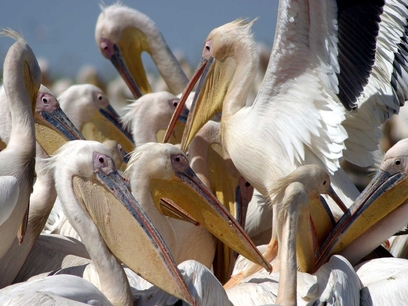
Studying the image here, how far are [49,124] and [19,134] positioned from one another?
63 cm

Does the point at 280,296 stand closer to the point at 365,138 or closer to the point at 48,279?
the point at 48,279

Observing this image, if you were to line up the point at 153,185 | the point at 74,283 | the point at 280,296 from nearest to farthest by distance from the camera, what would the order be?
the point at 74,283
the point at 280,296
the point at 153,185

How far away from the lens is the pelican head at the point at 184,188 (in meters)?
3.92

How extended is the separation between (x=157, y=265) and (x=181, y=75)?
3.24 meters

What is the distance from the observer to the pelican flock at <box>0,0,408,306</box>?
344 centimetres

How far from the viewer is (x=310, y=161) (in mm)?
4438

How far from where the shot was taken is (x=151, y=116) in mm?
5387

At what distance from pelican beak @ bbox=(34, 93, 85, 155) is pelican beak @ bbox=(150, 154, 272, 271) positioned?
70cm

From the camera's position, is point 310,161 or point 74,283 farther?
point 310,161

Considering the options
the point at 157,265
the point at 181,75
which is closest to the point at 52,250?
the point at 157,265

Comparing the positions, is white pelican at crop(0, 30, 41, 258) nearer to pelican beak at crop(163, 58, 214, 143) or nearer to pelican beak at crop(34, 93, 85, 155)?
pelican beak at crop(34, 93, 85, 155)

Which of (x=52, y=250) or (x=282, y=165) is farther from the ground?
(x=282, y=165)

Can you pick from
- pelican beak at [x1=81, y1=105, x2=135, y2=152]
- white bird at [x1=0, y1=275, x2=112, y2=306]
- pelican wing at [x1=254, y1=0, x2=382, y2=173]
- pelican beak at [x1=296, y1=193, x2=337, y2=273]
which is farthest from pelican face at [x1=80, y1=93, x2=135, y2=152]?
white bird at [x1=0, y1=275, x2=112, y2=306]

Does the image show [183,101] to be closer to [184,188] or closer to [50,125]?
[50,125]
